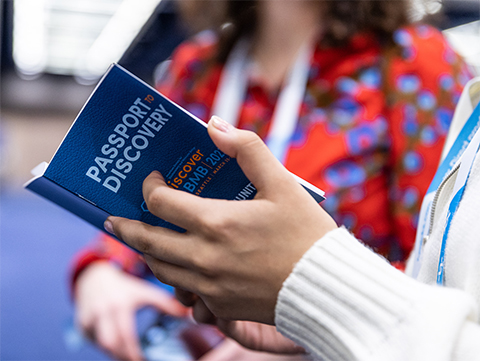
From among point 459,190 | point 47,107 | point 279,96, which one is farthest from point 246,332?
point 47,107

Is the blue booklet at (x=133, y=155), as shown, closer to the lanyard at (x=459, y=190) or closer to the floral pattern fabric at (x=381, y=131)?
the lanyard at (x=459, y=190)

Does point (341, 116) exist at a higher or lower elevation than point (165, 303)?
higher

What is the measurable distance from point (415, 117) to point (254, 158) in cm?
52

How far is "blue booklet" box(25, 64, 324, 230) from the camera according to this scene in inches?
14.1

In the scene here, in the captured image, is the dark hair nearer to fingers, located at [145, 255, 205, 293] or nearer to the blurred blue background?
the blurred blue background

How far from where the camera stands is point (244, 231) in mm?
331

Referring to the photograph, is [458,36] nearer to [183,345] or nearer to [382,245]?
[382,245]

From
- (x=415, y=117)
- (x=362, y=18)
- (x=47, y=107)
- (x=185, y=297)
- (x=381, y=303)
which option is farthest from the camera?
(x=47, y=107)

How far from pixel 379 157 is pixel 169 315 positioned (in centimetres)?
51

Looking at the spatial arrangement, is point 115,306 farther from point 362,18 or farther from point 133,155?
point 362,18

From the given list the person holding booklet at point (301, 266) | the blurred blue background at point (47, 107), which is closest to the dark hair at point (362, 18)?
the blurred blue background at point (47, 107)

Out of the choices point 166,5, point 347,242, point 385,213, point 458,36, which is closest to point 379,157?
point 385,213

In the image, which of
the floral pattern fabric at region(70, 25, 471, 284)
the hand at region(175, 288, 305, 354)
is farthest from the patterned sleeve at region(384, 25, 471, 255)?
the hand at region(175, 288, 305, 354)

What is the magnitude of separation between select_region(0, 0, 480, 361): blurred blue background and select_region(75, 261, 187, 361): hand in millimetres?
88
